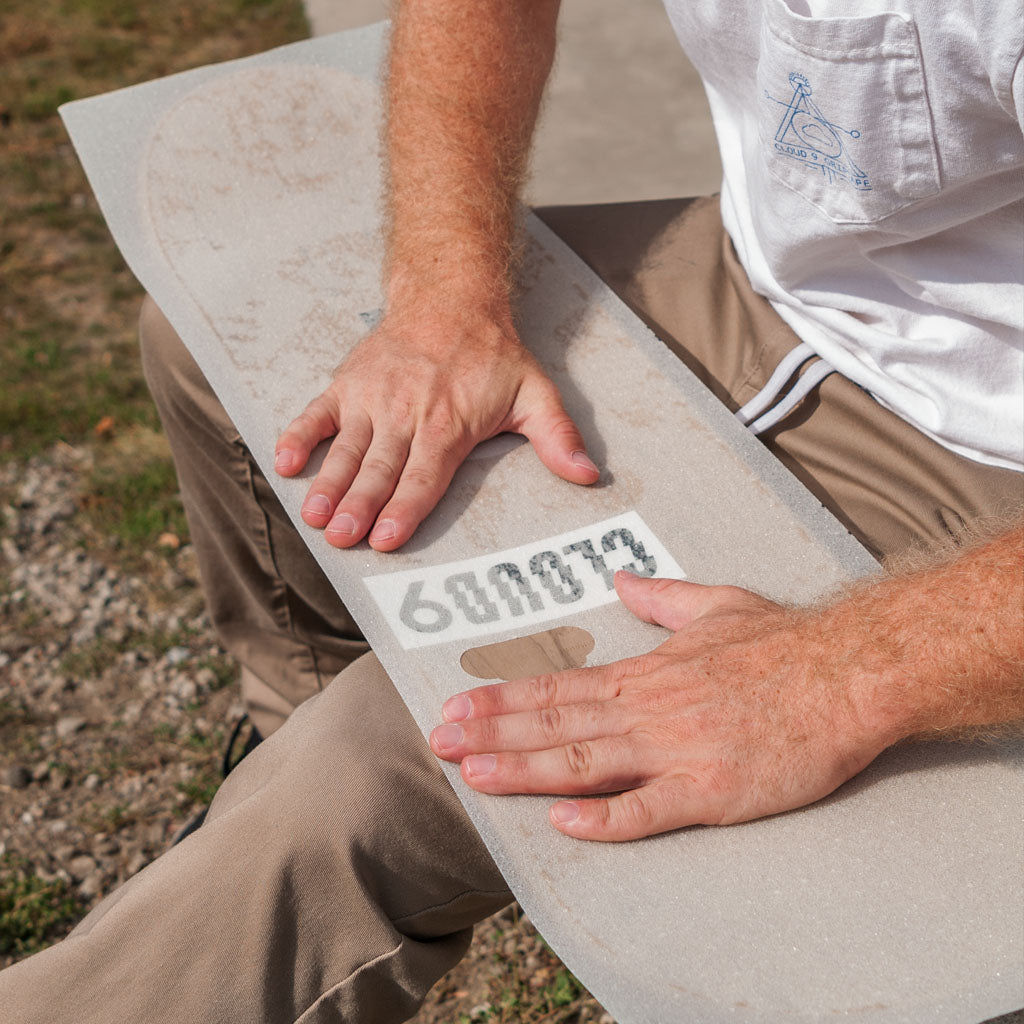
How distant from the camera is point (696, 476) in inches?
45.2

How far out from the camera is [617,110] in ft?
9.67

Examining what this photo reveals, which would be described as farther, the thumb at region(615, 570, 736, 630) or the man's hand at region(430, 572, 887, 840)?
the thumb at region(615, 570, 736, 630)

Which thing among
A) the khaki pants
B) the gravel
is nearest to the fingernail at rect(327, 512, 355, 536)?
the khaki pants

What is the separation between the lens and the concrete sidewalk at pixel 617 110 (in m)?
2.70

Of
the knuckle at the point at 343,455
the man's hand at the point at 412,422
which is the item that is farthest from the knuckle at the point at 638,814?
the knuckle at the point at 343,455

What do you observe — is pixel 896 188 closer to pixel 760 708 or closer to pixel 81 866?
pixel 760 708

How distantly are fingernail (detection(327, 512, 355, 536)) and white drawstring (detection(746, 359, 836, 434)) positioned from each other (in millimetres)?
458

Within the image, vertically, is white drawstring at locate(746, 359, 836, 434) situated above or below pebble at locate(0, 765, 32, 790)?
above

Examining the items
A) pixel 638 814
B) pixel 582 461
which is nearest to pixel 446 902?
pixel 638 814

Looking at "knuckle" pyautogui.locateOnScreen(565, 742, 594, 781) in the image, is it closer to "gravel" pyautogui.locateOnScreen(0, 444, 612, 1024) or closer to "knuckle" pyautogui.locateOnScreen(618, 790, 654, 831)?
"knuckle" pyautogui.locateOnScreen(618, 790, 654, 831)

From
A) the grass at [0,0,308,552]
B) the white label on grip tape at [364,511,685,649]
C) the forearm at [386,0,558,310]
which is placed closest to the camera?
the white label on grip tape at [364,511,685,649]

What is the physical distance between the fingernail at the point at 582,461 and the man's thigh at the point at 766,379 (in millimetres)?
224

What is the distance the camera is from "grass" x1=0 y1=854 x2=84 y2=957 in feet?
4.71

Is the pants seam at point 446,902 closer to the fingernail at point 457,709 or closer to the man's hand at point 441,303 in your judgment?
the fingernail at point 457,709
